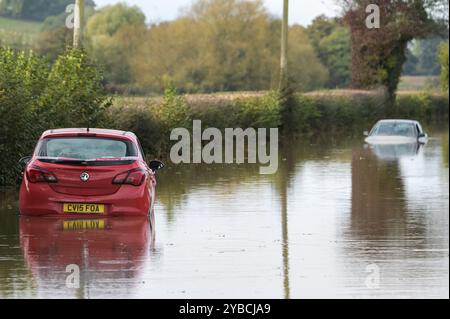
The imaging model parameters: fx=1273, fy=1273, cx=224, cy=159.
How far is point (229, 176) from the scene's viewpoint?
2884 centimetres

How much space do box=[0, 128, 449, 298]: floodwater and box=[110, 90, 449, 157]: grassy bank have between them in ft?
20.9

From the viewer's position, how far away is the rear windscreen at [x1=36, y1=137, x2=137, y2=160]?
722 inches

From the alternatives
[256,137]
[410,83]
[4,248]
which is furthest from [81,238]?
[410,83]

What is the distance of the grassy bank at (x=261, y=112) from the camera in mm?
33531

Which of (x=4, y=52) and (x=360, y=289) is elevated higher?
(x=4, y=52)

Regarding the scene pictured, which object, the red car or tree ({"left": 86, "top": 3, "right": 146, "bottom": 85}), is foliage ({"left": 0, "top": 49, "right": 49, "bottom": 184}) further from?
tree ({"left": 86, "top": 3, "right": 146, "bottom": 85})

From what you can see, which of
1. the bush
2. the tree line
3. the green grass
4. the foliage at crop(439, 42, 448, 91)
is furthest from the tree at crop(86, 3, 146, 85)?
the bush

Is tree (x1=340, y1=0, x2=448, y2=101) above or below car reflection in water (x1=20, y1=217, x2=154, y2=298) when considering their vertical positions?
above

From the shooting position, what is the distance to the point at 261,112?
155 feet

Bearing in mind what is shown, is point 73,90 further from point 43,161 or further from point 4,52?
point 43,161

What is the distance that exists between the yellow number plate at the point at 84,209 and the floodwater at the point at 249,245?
18cm

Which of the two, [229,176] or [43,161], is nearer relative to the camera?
[43,161]

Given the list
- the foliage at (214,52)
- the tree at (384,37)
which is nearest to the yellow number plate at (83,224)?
the tree at (384,37)
